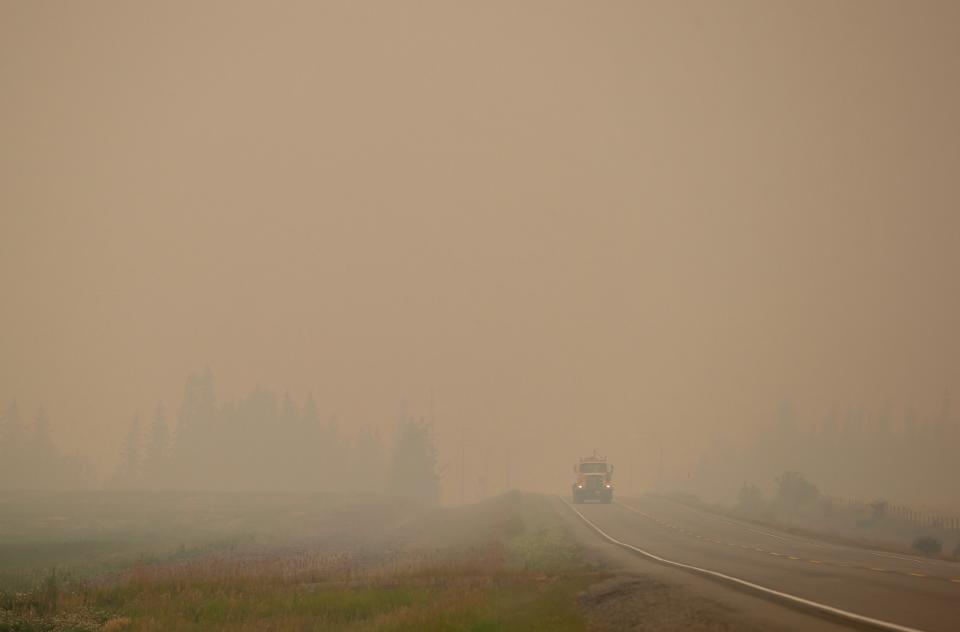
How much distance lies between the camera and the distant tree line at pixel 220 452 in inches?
4112

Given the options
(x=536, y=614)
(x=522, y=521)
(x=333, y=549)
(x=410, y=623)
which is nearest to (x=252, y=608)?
(x=410, y=623)

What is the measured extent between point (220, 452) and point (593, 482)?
55935 mm

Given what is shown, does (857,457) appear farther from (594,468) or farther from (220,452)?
(220,452)

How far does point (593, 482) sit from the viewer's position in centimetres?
8006

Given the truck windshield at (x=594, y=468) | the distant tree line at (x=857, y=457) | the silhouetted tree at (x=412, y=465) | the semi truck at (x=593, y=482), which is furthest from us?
the distant tree line at (x=857, y=457)

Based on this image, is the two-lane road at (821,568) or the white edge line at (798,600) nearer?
the white edge line at (798,600)

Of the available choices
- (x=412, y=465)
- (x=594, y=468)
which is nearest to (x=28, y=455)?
(x=412, y=465)

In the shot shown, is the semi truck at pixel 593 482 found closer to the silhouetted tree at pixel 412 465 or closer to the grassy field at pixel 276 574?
the grassy field at pixel 276 574

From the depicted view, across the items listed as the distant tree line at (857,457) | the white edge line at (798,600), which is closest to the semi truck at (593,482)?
the white edge line at (798,600)

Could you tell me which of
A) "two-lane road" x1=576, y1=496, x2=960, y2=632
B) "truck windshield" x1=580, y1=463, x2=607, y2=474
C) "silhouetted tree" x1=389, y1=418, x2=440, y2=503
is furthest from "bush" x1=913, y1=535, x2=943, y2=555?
"silhouetted tree" x1=389, y1=418, x2=440, y2=503

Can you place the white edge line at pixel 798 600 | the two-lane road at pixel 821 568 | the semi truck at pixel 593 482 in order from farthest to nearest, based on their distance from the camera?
the semi truck at pixel 593 482
the two-lane road at pixel 821 568
the white edge line at pixel 798 600

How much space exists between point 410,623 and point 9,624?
8702mm

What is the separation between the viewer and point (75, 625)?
58.2 ft

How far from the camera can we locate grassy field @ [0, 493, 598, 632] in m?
18.9
